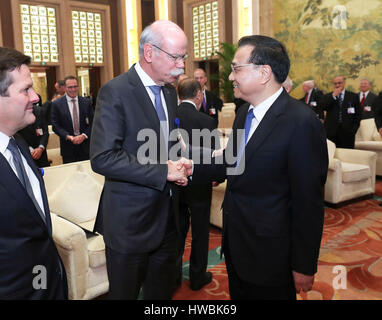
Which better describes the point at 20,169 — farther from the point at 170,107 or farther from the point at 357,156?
the point at 357,156

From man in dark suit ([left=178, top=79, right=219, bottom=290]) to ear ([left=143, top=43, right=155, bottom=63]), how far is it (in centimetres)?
121

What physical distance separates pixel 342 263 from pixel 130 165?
106 inches

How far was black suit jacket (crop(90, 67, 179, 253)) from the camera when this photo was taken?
168cm

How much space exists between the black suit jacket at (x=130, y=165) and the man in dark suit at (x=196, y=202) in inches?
44.9

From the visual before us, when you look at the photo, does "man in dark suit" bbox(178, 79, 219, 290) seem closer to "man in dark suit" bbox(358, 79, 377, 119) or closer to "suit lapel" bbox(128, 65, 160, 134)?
"suit lapel" bbox(128, 65, 160, 134)

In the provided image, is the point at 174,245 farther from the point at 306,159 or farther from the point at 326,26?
the point at 326,26

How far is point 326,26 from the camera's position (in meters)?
9.69

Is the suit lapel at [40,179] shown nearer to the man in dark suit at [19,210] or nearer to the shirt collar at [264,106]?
the man in dark suit at [19,210]

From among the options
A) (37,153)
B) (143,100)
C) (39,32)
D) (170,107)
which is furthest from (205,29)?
(143,100)

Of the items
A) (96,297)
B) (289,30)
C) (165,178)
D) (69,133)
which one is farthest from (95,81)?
(165,178)

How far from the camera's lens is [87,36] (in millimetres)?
14500

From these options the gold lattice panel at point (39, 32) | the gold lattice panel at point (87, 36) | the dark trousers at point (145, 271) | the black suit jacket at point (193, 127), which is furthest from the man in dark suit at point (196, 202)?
the gold lattice panel at point (87, 36)

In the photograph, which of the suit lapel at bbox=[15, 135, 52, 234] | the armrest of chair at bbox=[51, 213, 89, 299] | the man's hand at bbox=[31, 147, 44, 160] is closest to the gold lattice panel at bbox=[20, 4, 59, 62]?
the man's hand at bbox=[31, 147, 44, 160]

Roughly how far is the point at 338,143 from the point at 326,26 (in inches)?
181
